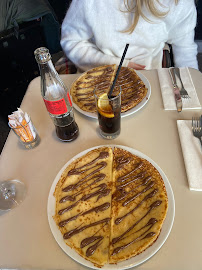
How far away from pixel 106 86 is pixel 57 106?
467 mm

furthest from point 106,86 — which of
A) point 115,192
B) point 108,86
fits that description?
point 115,192

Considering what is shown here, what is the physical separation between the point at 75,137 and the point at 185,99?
0.65 m

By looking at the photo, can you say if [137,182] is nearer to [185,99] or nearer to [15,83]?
[185,99]

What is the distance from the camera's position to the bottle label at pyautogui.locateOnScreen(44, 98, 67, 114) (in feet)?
3.15

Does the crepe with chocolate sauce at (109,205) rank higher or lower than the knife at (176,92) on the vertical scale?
lower

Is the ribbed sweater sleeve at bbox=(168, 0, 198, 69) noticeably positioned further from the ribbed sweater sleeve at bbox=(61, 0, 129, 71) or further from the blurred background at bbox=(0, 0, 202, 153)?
the blurred background at bbox=(0, 0, 202, 153)

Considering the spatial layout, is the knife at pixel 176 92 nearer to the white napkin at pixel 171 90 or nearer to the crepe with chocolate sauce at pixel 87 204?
the white napkin at pixel 171 90

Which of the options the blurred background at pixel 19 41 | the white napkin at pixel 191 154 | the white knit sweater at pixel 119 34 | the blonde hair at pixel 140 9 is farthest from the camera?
the blurred background at pixel 19 41

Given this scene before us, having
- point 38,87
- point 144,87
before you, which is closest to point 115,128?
point 144,87

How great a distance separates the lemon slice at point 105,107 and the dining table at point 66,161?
155 mm

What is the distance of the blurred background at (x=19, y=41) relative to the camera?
2139mm

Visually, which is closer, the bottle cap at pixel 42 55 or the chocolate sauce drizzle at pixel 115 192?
the chocolate sauce drizzle at pixel 115 192

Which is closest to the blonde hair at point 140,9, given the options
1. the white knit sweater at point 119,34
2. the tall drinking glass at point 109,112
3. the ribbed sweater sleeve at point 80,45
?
the white knit sweater at point 119,34

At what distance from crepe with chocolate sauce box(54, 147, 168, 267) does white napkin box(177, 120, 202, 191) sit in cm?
14
